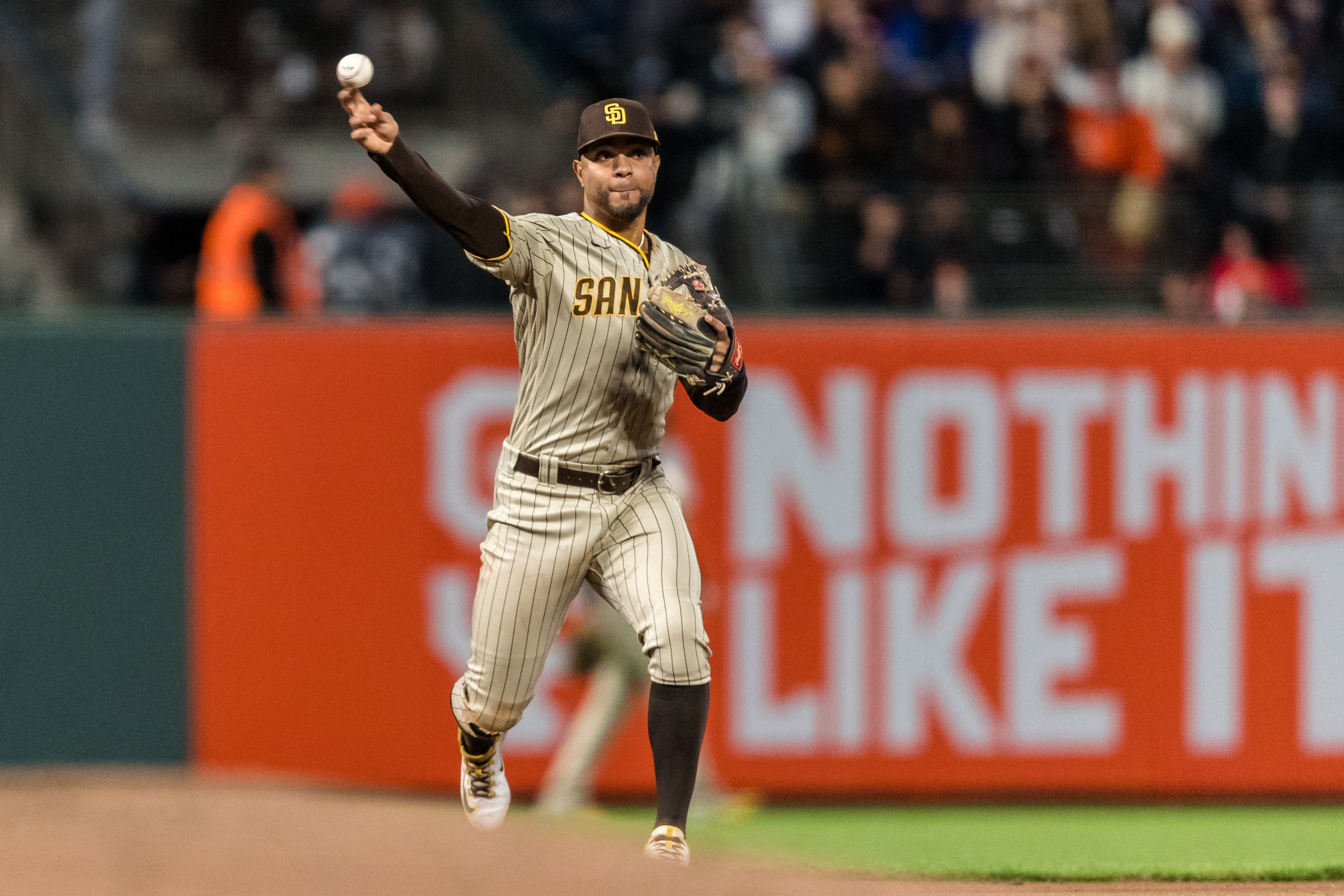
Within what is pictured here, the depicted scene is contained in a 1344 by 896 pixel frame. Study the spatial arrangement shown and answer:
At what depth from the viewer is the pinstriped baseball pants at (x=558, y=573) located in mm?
4910

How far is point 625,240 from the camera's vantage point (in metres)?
5.09

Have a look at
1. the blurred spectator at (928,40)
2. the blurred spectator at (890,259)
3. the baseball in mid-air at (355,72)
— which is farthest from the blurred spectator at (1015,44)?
the baseball in mid-air at (355,72)

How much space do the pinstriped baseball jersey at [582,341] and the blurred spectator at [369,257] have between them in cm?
413

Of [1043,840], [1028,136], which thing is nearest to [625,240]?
[1043,840]

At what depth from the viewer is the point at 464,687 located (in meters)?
5.22

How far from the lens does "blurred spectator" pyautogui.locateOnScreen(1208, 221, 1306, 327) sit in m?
9.16

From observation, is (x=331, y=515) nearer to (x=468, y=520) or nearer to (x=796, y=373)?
(x=468, y=520)

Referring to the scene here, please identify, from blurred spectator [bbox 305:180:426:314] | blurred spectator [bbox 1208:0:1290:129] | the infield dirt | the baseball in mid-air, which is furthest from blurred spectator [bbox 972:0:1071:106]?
the infield dirt

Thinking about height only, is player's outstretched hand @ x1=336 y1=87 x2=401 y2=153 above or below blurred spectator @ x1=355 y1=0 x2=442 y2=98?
below

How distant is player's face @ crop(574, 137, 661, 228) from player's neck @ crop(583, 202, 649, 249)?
0.14 ft

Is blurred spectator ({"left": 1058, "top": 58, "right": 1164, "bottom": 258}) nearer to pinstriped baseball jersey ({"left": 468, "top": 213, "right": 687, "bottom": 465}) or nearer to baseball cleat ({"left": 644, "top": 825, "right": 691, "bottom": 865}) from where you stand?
pinstriped baseball jersey ({"left": 468, "top": 213, "right": 687, "bottom": 465})

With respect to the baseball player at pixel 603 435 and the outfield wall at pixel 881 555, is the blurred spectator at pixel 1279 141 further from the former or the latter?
the baseball player at pixel 603 435

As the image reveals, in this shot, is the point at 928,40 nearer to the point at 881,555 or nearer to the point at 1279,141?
the point at 1279,141

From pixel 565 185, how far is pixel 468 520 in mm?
2276
